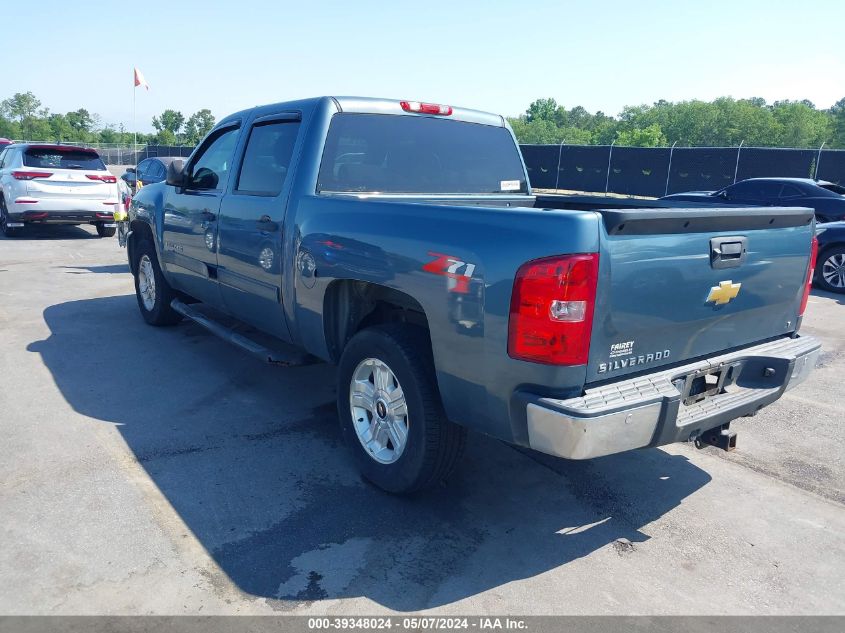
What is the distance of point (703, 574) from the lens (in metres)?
3.05

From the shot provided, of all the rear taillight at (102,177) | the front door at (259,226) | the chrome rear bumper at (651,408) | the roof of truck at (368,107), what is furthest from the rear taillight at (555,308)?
the rear taillight at (102,177)

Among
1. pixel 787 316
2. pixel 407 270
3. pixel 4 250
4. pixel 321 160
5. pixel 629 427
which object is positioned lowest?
pixel 4 250

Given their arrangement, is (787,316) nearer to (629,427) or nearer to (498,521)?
(629,427)

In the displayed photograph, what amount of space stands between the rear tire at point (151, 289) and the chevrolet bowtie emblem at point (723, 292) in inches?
201

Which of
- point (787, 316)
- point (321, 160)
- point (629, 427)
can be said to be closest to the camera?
point (629, 427)

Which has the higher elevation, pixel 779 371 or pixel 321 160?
pixel 321 160

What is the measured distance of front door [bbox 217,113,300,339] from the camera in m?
4.29

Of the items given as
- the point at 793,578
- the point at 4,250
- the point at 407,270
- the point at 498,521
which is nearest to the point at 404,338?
the point at 407,270

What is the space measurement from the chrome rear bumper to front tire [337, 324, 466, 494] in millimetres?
648

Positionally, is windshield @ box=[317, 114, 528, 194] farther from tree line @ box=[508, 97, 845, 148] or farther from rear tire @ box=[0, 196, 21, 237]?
tree line @ box=[508, 97, 845, 148]

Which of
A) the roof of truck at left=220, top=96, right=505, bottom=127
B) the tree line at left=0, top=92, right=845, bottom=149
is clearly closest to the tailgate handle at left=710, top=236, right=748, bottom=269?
the roof of truck at left=220, top=96, right=505, bottom=127

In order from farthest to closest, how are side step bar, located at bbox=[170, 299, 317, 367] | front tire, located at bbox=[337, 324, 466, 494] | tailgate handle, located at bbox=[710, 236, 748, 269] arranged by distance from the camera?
1. side step bar, located at bbox=[170, 299, 317, 367]
2. front tire, located at bbox=[337, 324, 466, 494]
3. tailgate handle, located at bbox=[710, 236, 748, 269]

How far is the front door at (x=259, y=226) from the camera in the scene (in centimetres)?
429

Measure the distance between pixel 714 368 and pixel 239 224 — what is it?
3.14 metres
